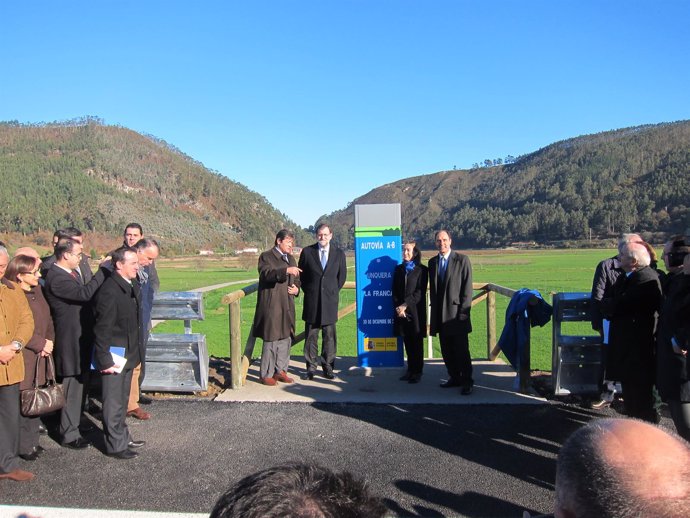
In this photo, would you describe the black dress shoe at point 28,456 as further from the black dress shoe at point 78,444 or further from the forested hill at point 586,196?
the forested hill at point 586,196

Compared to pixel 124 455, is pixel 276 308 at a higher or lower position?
higher

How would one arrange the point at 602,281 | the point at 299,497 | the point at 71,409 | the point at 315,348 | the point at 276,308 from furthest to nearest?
the point at 315,348 < the point at 276,308 < the point at 602,281 < the point at 71,409 < the point at 299,497

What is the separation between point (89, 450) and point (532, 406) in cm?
417

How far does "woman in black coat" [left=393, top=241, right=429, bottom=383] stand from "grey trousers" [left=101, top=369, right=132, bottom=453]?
3309mm

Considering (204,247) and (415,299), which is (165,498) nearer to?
(415,299)

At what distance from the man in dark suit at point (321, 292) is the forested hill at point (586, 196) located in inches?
2978

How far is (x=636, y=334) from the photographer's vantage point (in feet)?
14.7

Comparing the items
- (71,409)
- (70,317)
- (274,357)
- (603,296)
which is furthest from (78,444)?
(603,296)

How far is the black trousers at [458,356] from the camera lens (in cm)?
612

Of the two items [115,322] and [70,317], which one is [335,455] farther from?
[70,317]

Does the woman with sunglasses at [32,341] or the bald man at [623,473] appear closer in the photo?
the bald man at [623,473]

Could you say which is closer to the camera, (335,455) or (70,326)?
(335,455)

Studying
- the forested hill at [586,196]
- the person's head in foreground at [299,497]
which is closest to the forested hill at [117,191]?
the forested hill at [586,196]

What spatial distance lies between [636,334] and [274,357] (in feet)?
12.9
